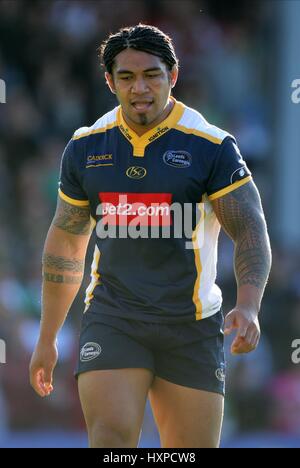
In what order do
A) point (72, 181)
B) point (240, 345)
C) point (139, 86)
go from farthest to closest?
point (72, 181)
point (139, 86)
point (240, 345)

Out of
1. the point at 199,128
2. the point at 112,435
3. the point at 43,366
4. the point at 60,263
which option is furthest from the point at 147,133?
the point at 112,435

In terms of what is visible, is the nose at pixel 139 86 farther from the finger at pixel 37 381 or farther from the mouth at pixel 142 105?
the finger at pixel 37 381

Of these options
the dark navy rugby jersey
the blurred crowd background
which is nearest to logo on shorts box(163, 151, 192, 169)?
the dark navy rugby jersey

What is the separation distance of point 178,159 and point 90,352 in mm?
1049

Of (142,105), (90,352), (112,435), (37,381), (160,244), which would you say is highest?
(142,105)

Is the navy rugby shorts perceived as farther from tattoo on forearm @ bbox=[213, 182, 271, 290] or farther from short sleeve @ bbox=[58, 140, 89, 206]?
short sleeve @ bbox=[58, 140, 89, 206]

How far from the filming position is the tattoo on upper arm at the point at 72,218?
5.61 meters

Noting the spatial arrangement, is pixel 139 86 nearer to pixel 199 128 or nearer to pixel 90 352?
pixel 199 128

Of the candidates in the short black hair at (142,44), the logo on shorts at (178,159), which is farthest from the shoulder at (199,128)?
the short black hair at (142,44)

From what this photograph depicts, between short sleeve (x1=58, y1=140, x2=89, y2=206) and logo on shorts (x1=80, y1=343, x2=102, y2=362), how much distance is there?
757 millimetres

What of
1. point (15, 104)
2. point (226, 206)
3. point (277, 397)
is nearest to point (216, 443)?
point (226, 206)

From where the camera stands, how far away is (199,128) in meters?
5.43

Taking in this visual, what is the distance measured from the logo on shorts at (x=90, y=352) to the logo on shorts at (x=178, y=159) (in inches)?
38.3

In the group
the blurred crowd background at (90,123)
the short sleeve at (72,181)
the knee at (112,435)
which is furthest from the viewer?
the blurred crowd background at (90,123)
